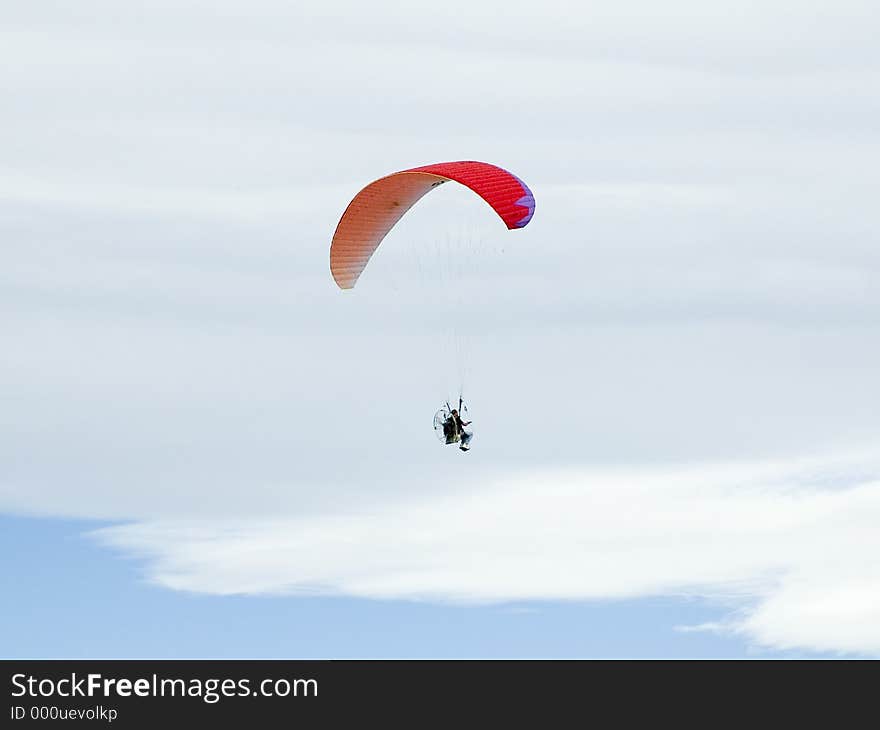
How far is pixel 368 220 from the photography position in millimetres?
76688

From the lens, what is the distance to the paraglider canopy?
70.8 meters

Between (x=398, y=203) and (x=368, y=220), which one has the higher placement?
(x=398, y=203)

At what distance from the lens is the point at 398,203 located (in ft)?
252

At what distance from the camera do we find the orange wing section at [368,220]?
7506cm

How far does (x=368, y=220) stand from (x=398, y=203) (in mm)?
1042

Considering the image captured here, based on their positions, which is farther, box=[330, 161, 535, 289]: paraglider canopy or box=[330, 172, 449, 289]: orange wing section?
box=[330, 172, 449, 289]: orange wing section

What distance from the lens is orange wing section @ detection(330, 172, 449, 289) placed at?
246 ft

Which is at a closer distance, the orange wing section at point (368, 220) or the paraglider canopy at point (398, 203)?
the paraglider canopy at point (398, 203)

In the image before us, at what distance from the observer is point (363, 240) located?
254ft

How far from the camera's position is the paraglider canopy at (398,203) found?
70812 millimetres
